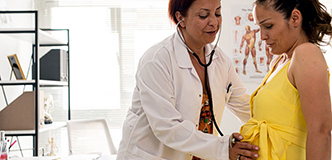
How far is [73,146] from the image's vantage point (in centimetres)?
283

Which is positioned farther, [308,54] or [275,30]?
[275,30]

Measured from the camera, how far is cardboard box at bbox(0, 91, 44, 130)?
2.50m

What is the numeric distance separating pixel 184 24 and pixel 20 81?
4.60 ft

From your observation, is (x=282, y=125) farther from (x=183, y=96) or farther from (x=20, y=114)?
(x=20, y=114)

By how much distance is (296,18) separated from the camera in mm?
1139

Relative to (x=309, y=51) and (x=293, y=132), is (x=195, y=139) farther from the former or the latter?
(x=309, y=51)

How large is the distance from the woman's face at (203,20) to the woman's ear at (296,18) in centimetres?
37

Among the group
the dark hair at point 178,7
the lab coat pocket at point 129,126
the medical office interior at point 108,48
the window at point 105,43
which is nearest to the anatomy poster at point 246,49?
the medical office interior at point 108,48

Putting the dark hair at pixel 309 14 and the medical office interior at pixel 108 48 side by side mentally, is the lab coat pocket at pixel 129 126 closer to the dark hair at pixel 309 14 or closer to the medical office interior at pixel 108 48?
the dark hair at pixel 309 14

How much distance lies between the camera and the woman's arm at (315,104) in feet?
3.33

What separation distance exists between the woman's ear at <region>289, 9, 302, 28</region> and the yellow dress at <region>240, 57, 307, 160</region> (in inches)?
5.8

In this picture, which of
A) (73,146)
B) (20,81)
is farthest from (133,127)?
(73,146)

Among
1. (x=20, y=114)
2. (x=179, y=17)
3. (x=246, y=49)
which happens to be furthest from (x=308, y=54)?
(x=246, y=49)

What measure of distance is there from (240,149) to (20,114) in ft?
6.11
